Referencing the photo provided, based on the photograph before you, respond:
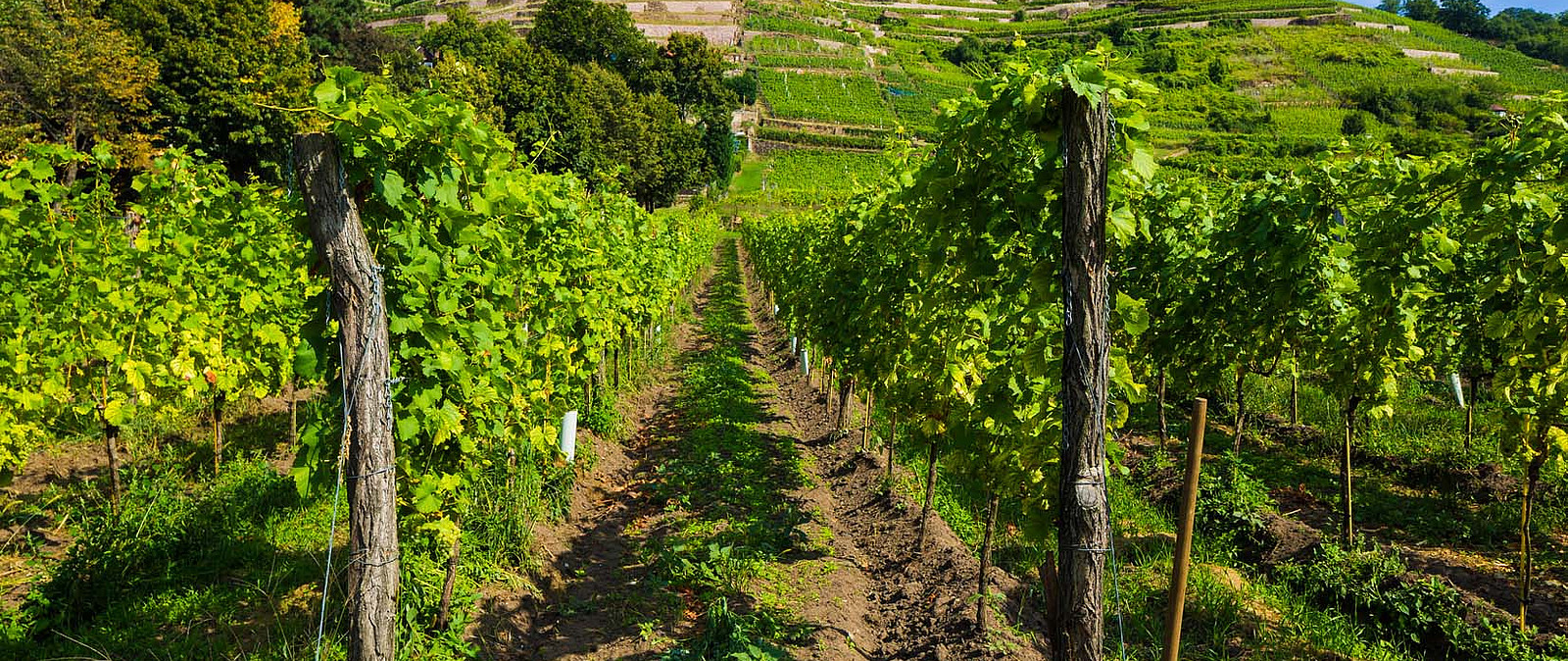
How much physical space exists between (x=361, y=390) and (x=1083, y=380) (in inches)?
104

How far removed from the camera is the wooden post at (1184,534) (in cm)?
256

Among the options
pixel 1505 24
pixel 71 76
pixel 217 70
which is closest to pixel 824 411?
pixel 71 76

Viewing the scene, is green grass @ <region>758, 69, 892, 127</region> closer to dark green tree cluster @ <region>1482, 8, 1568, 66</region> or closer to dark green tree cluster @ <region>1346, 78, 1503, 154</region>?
dark green tree cluster @ <region>1346, 78, 1503, 154</region>

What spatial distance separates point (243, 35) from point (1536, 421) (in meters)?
32.1

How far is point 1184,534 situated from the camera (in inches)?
105

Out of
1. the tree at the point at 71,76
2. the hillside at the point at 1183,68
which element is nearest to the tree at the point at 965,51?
the hillside at the point at 1183,68

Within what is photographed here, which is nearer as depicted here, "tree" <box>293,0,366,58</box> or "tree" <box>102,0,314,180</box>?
"tree" <box>102,0,314,180</box>

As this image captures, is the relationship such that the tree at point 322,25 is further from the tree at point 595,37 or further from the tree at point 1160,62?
the tree at point 1160,62

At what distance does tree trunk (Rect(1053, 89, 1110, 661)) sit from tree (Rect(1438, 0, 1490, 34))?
137 metres

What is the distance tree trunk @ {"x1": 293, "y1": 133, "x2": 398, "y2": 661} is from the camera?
2.74 metres

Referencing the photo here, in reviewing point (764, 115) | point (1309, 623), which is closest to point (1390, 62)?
point (764, 115)

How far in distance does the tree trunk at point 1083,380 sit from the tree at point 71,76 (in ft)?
85.4

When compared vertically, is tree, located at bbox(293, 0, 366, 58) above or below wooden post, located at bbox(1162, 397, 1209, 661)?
above

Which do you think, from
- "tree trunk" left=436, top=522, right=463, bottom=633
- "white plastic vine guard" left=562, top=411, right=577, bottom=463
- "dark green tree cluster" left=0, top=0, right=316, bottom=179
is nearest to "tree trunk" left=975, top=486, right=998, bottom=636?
"tree trunk" left=436, top=522, right=463, bottom=633
